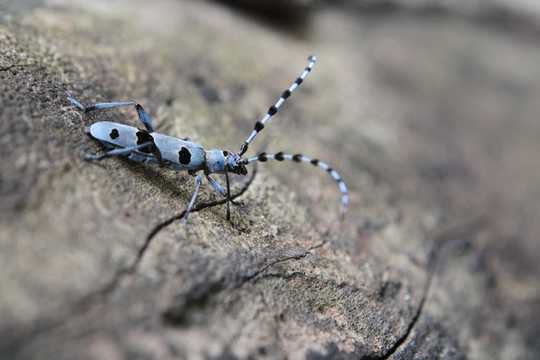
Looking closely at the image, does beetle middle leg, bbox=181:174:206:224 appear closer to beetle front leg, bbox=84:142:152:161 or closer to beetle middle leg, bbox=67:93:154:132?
beetle front leg, bbox=84:142:152:161

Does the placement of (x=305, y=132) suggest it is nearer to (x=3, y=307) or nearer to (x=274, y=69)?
(x=274, y=69)

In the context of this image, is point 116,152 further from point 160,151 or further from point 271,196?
point 271,196

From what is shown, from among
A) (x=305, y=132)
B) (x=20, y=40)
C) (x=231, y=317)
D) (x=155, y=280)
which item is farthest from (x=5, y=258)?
(x=305, y=132)

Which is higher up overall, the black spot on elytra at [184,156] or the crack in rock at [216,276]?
the black spot on elytra at [184,156]

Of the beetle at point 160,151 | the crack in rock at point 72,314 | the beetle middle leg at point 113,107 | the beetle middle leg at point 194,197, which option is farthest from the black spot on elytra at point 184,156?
the crack in rock at point 72,314

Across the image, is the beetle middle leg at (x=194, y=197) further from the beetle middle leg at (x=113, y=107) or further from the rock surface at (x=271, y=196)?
the beetle middle leg at (x=113, y=107)
